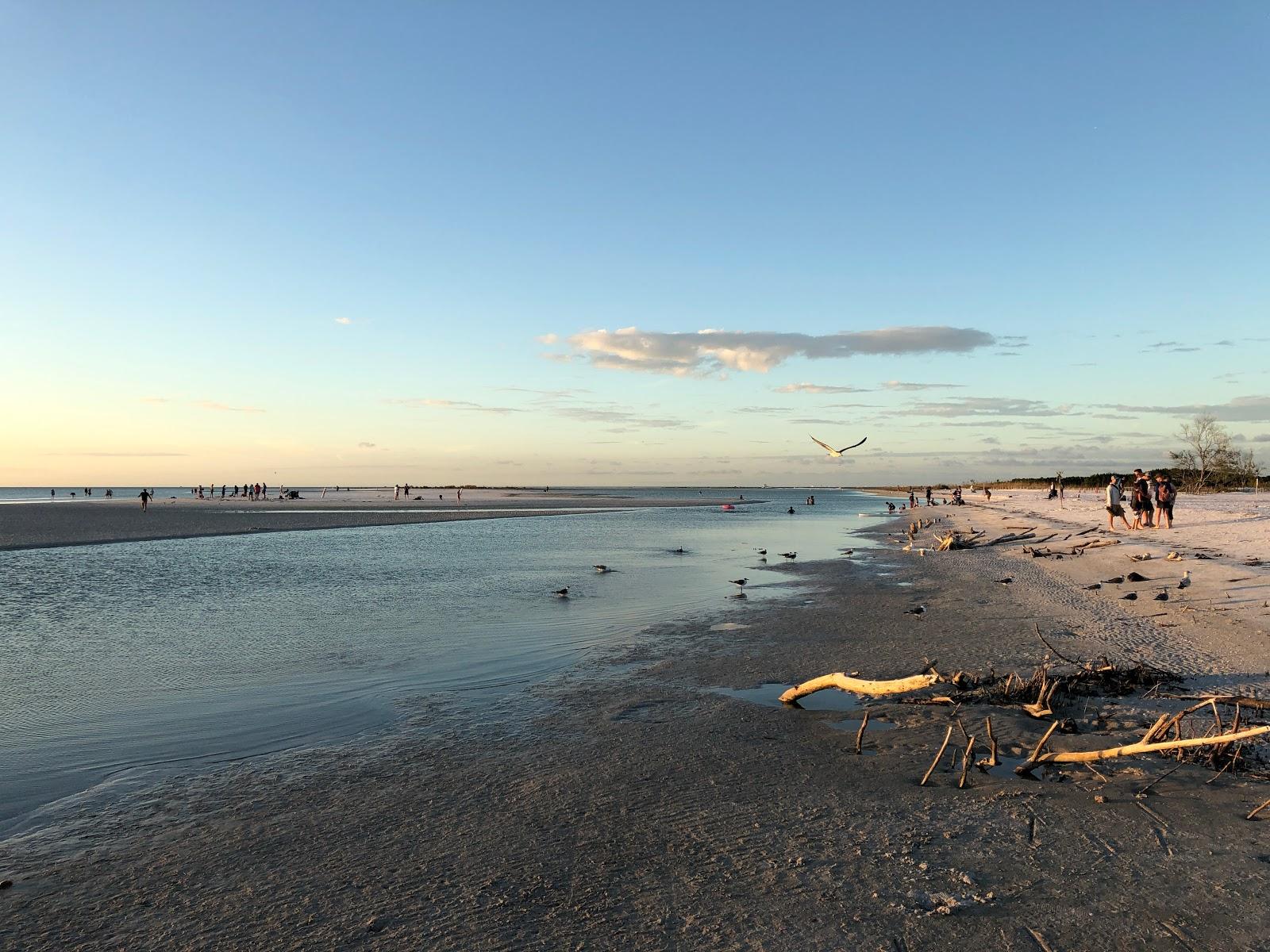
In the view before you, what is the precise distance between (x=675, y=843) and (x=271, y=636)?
11317mm

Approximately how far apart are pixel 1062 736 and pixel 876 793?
2742 millimetres

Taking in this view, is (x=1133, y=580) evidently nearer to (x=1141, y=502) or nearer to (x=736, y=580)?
(x=736, y=580)

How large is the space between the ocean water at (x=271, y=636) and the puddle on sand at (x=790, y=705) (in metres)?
3.04

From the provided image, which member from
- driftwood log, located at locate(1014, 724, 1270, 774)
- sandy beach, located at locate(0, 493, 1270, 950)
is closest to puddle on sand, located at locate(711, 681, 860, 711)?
sandy beach, located at locate(0, 493, 1270, 950)

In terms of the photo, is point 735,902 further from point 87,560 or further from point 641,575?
point 87,560

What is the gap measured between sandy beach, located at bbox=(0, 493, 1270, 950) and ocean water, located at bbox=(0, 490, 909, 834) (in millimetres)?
1336

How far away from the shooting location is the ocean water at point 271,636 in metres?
8.67

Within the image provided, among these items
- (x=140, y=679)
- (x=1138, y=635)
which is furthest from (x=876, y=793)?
(x=140, y=679)

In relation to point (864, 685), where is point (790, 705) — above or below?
below

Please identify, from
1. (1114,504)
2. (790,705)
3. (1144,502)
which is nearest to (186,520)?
(790,705)

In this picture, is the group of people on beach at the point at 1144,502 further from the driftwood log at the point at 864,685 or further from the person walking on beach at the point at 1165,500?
the driftwood log at the point at 864,685

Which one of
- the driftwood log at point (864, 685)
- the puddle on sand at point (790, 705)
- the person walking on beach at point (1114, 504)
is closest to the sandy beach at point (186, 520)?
the puddle on sand at point (790, 705)

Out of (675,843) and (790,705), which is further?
(790,705)

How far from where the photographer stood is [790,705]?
9.73 m
